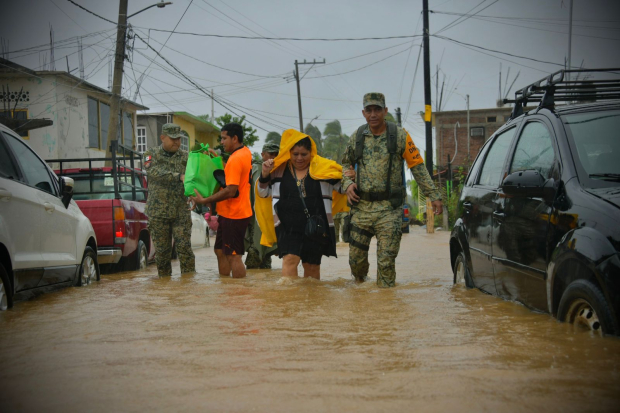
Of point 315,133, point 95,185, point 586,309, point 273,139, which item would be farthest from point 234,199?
point 315,133

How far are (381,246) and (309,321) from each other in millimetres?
1933

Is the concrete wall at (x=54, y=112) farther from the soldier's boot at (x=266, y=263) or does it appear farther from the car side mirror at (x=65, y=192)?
the car side mirror at (x=65, y=192)

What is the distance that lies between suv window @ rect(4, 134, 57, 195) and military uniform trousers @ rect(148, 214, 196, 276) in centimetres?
169

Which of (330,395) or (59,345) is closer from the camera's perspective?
(330,395)

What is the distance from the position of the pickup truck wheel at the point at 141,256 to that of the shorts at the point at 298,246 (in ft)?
14.3

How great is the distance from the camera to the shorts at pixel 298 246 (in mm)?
6711

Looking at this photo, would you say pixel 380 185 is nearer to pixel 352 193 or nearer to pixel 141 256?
pixel 352 193

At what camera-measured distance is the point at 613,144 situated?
4.14 meters

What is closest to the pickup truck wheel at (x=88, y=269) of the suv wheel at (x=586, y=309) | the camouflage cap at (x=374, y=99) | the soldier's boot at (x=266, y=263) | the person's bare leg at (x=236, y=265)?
the person's bare leg at (x=236, y=265)

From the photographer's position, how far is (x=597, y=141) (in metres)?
4.18

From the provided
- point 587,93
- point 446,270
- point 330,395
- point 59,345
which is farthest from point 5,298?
point 446,270

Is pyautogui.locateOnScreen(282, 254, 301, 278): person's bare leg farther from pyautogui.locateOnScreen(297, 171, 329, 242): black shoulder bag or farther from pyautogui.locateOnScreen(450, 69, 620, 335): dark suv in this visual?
pyautogui.locateOnScreen(450, 69, 620, 335): dark suv

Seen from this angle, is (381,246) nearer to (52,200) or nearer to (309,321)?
(309,321)

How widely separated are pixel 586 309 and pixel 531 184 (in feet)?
2.95
